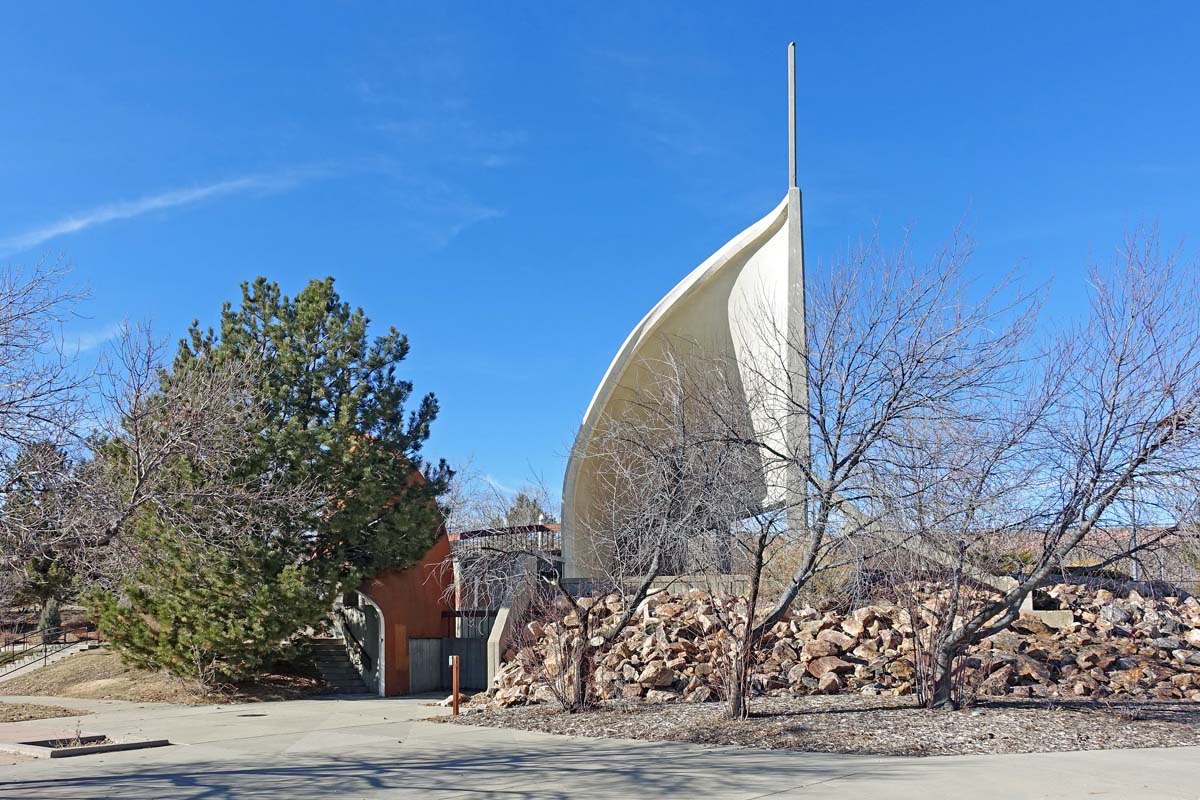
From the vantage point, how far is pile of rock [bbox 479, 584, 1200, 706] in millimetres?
14398

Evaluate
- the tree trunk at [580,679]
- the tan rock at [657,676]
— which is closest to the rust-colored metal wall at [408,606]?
the tan rock at [657,676]

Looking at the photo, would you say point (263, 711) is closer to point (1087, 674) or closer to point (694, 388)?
point (694, 388)

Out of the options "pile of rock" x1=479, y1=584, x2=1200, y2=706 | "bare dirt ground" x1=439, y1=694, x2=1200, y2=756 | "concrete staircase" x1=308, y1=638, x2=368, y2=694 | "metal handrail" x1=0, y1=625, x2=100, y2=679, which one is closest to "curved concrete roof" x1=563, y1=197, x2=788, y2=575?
"concrete staircase" x1=308, y1=638, x2=368, y2=694

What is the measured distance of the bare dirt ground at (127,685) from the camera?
794 inches

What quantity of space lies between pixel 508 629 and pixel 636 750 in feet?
27.1

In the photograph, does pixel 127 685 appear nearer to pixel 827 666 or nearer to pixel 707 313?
pixel 827 666

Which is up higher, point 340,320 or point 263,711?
point 340,320

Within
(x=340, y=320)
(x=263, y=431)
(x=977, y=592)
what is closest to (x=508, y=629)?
(x=263, y=431)

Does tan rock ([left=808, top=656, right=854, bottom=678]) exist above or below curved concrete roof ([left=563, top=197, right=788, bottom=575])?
below

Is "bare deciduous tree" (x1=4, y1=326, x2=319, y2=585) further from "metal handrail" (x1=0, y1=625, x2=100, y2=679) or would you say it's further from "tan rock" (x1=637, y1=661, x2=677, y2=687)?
"metal handrail" (x1=0, y1=625, x2=100, y2=679)

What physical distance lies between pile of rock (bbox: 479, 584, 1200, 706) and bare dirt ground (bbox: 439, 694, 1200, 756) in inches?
25.1

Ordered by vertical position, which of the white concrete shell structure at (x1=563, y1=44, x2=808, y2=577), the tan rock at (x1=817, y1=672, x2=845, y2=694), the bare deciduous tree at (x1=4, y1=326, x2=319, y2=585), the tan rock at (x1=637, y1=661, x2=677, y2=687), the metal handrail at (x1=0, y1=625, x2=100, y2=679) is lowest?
the tan rock at (x1=817, y1=672, x2=845, y2=694)

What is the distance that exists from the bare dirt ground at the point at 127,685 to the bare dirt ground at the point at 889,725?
8.20 metres

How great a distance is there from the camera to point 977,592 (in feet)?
42.9
